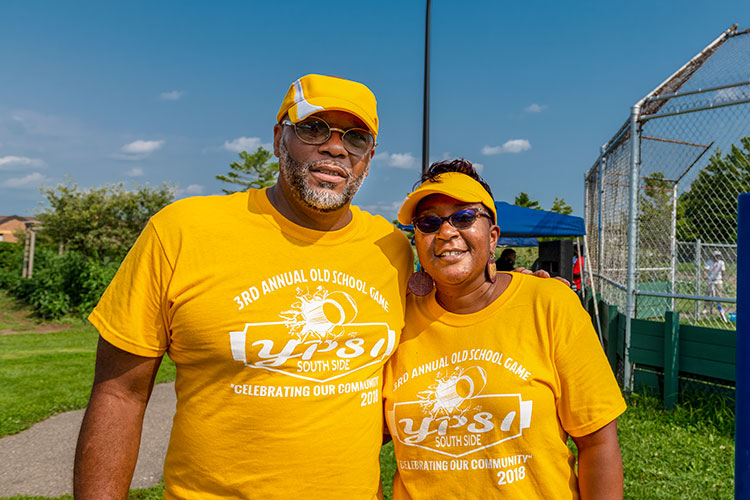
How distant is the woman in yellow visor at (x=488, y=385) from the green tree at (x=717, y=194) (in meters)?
4.91

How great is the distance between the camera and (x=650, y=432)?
5.37 m

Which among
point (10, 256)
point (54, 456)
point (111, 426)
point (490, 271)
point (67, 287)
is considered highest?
point (490, 271)

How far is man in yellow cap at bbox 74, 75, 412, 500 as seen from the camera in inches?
69.6

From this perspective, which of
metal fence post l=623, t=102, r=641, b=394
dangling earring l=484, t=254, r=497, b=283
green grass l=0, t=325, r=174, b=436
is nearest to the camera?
dangling earring l=484, t=254, r=497, b=283

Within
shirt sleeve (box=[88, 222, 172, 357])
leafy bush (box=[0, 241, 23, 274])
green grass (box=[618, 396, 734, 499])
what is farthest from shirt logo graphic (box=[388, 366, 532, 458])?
leafy bush (box=[0, 241, 23, 274])

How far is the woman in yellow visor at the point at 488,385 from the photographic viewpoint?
187cm

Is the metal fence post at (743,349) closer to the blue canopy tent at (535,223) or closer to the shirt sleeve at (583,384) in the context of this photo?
the shirt sleeve at (583,384)

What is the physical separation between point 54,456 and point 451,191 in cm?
515

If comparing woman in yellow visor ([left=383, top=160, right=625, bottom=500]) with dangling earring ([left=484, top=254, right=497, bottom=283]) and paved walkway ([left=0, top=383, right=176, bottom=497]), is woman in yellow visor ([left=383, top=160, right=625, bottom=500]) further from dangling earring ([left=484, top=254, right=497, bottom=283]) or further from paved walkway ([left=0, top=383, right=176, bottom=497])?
paved walkway ([left=0, top=383, right=176, bottom=497])

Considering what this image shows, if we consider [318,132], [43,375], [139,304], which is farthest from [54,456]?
[318,132]

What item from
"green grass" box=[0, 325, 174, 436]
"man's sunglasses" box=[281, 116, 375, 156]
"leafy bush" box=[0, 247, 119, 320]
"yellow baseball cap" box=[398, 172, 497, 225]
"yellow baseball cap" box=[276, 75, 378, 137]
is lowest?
"green grass" box=[0, 325, 174, 436]

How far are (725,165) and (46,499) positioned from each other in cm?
761

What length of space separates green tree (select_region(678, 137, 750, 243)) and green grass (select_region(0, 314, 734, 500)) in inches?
95.4

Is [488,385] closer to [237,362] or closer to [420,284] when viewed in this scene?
[420,284]
